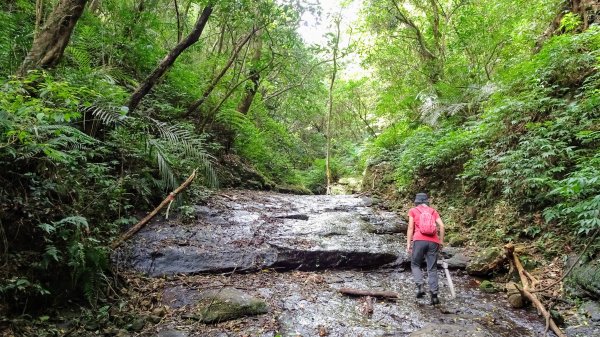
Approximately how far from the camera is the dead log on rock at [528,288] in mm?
4125

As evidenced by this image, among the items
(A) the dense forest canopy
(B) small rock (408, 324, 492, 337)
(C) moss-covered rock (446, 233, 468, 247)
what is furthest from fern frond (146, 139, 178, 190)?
(C) moss-covered rock (446, 233, 468, 247)

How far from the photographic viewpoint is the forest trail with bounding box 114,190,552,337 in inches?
168

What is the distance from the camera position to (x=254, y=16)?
884 cm

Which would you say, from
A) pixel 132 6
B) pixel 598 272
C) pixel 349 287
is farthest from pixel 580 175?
pixel 132 6

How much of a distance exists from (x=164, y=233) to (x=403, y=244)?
4.91 meters

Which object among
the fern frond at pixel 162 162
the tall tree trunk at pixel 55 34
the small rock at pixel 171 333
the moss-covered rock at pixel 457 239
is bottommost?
the small rock at pixel 171 333

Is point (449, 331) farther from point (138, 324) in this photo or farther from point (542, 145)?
point (542, 145)

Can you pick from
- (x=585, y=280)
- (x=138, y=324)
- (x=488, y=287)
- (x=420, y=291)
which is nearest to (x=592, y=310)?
(x=585, y=280)

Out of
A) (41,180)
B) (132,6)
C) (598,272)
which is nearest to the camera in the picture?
(41,180)

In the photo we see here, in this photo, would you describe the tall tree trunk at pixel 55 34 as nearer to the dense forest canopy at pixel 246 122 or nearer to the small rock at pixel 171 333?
the dense forest canopy at pixel 246 122

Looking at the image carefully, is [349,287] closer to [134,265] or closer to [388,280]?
[388,280]

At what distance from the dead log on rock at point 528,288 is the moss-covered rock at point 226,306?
11.3 feet

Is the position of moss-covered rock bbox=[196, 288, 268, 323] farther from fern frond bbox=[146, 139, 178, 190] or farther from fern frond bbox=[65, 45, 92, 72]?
fern frond bbox=[65, 45, 92, 72]

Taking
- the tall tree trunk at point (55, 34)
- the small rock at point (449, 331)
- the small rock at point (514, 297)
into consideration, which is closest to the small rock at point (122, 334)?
the small rock at point (449, 331)
